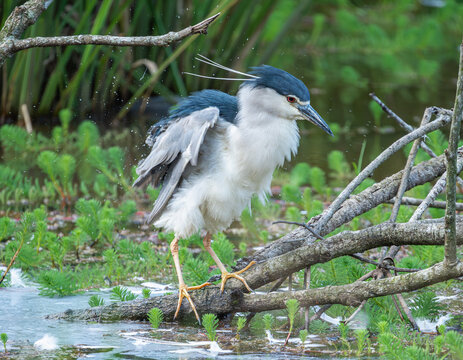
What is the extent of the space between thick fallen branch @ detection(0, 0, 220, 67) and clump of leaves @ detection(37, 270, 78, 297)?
3.58ft

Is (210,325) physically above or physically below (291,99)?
below

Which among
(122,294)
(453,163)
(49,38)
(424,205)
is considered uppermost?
(49,38)

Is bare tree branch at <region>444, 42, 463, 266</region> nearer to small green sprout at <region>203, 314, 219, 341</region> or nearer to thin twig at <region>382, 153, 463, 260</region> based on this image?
thin twig at <region>382, 153, 463, 260</region>

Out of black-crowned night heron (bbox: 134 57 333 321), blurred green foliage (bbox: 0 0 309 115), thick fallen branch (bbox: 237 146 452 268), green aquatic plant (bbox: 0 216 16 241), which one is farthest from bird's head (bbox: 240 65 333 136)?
blurred green foliage (bbox: 0 0 309 115)

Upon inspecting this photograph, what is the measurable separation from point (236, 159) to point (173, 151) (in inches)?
12.8

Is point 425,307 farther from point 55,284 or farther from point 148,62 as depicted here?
point 148,62

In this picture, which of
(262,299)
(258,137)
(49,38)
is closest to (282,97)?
(258,137)

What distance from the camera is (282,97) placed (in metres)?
3.96

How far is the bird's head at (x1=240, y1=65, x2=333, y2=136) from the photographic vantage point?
394 centimetres

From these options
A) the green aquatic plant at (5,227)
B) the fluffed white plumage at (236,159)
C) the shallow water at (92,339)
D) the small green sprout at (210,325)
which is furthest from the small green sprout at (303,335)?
the green aquatic plant at (5,227)

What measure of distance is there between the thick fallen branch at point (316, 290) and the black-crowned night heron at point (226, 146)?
145mm

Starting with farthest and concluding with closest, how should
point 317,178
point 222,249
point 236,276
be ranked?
point 317,178 < point 222,249 < point 236,276

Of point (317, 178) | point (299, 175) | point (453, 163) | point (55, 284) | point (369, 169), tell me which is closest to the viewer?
point (453, 163)

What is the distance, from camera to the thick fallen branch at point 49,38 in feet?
10.8
